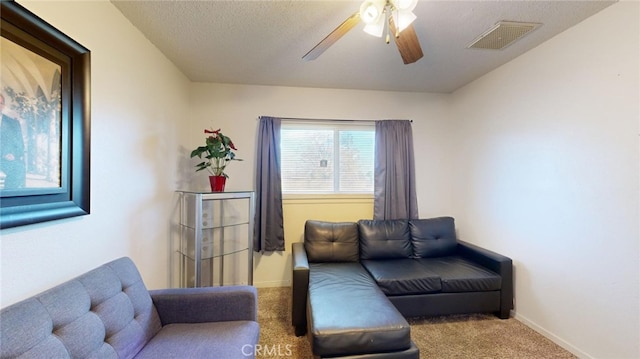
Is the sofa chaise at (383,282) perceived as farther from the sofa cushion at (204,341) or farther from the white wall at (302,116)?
the white wall at (302,116)

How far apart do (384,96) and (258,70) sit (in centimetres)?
162

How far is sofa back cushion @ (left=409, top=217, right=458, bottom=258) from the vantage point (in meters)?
2.78

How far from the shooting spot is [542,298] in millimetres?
2105

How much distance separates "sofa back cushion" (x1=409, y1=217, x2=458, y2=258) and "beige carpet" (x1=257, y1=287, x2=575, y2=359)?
658mm

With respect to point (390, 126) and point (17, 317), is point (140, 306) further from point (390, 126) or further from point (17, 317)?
point (390, 126)

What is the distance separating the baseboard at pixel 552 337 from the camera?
5.98 feet

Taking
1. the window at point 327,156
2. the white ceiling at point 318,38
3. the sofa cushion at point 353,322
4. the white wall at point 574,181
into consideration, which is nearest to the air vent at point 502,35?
the white ceiling at point 318,38

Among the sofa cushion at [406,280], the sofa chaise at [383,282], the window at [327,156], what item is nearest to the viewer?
the sofa chaise at [383,282]

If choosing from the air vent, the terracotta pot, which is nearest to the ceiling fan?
the air vent

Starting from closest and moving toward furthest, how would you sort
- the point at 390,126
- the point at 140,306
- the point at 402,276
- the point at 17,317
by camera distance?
the point at 17,317
the point at 140,306
the point at 402,276
the point at 390,126

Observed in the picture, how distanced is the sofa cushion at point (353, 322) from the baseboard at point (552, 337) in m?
1.46

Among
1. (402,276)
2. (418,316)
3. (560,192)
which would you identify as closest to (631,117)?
(560,192)

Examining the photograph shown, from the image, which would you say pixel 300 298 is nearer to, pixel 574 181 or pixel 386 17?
pixel 386 17

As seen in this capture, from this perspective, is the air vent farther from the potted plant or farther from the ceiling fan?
the potted plant
